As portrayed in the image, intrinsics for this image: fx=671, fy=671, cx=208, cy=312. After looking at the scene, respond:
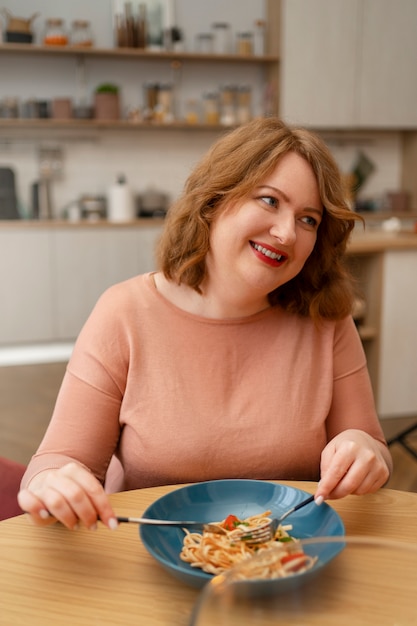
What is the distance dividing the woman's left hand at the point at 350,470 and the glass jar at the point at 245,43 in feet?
14.9

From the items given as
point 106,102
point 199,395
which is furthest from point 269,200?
point 106,102

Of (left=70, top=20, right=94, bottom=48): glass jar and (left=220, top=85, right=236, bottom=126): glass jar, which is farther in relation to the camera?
(left=220, top=85, right=236, bottom=126): glass jar

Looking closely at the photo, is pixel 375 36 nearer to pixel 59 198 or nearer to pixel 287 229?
pixel 59 198

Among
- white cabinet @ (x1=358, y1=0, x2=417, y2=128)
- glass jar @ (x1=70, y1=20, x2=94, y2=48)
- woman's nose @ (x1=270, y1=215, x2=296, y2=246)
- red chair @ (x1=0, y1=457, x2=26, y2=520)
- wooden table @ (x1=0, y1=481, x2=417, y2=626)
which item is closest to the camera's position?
wooden table @ (x1=0, y1=481, x2=417, y2=626)

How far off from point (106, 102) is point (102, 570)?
14.5 ft

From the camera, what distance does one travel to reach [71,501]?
870 millimetres

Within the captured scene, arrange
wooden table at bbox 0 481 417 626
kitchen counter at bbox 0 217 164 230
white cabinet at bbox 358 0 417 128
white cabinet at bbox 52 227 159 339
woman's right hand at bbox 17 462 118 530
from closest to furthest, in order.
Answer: wooden table at bbox 0 481 417 626 → woman's right hand at bbox 17 462 118 530 → kitchen counter at bbox 0 217 164 230 → white cabinet at bbox 52 227 159 339 → white cabinet at bbox 358 0 417 128

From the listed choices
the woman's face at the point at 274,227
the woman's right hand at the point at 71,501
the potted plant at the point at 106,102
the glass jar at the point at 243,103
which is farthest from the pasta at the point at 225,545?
the glass jar at the point at 243,103

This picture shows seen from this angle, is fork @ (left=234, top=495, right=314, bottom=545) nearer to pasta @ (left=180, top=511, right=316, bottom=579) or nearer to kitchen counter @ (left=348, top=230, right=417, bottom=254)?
pasta @ (left=180, top=511, right=316, bottom=579)

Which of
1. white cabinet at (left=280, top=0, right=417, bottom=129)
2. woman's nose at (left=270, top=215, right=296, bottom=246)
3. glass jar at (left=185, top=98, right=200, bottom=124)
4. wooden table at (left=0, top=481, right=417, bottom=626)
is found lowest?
wooden table at (left=0, top=481, right=417, bottom=626)

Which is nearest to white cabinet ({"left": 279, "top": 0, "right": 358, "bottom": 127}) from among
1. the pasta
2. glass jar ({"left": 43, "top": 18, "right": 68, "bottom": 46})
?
glass jar ({"left": 43, "top": 18, "right": 68, "bottom": 46})

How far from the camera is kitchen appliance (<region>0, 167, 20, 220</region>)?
475 cm

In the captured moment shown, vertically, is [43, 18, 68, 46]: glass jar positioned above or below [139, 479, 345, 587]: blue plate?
above

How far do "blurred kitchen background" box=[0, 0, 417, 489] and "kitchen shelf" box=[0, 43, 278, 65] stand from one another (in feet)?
0.05
